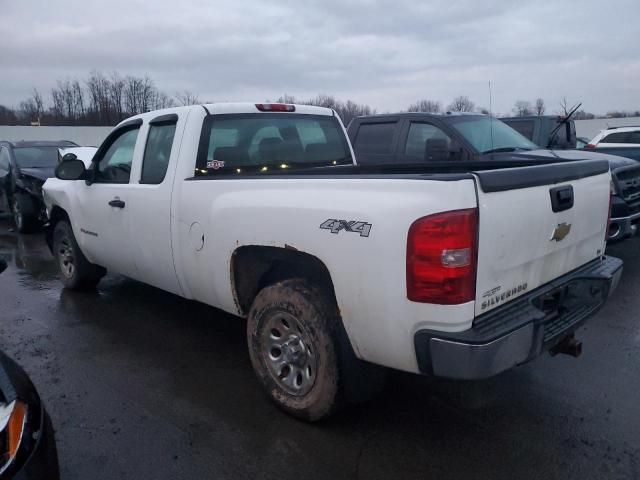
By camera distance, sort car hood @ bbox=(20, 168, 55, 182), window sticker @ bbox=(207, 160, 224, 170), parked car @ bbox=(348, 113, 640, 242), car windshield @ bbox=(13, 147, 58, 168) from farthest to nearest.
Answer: car windshield @ bbox=(13, 147, 58, 168), car hood @ bbox=(20, 168, 55, 182), parked car @ bbox=(348, 113, 640, 242), window sticker @ bbox=(207, 160, 224, 170)

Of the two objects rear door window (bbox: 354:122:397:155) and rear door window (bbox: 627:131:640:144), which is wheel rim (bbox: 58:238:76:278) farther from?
rear door window (bbox: 627:131:640:144)

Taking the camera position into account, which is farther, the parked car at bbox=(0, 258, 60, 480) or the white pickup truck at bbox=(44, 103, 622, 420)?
the white pickup truck at bbox=(44, 103, 622, 420)

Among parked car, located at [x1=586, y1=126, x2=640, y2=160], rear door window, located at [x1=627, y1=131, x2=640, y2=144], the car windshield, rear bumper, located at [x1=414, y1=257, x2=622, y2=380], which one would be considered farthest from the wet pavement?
rear door window, located at [x1=627, y1=131, x2=640, y2=144]

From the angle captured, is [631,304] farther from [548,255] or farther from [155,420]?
[155,420]

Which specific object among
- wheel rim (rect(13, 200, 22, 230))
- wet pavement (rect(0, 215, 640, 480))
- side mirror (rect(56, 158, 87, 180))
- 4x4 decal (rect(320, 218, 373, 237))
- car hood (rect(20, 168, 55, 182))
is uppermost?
side mirror (rect(56, 158, 87, 180))

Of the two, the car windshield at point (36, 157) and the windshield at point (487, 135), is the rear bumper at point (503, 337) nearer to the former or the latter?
the windshield at point (487, 135)

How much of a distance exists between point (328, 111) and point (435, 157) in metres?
1.84

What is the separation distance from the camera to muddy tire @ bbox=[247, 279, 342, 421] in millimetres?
2934

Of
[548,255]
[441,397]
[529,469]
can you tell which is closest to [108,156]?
[441,397]

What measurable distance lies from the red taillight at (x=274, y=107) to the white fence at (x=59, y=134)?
32709 millimetres

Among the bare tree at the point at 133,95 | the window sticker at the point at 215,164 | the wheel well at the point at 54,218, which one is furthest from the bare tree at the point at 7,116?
the window sticker at the point at 215,164

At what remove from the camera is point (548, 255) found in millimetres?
2924

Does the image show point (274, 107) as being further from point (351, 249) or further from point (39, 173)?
point (39, 173)

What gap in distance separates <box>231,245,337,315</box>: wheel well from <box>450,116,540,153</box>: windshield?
4.20m
